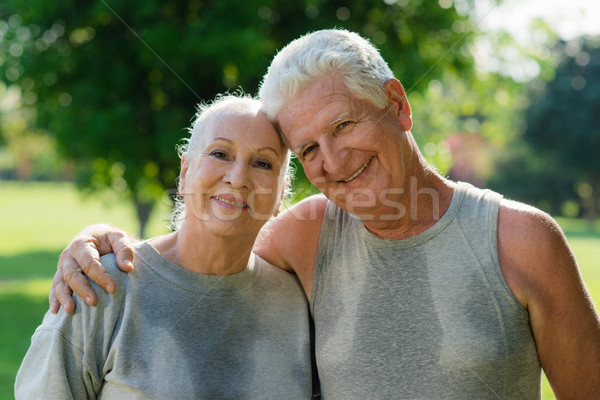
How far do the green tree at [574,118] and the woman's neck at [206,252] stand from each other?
3686 cm

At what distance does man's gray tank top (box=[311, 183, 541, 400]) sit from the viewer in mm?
2164

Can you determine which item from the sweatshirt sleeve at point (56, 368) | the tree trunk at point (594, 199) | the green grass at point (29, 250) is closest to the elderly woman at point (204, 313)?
the sweatshirt sleeve at point (56, 368)

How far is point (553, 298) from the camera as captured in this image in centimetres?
215

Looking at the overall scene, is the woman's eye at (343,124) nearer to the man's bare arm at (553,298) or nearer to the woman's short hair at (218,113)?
the woman's short hair at (218,113)

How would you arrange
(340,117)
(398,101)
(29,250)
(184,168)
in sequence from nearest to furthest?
(340,117) < (398,101) < (184,168) < (29,250)

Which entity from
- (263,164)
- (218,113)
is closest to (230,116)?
(218,113)

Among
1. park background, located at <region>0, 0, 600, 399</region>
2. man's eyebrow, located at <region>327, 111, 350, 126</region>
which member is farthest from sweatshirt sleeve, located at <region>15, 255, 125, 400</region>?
park background, located at <region>0, 0, 600, 399</region>

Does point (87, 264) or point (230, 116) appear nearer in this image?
point (87, 264)

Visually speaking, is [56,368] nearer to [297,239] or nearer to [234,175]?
[234,175]

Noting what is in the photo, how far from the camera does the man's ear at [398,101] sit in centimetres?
238

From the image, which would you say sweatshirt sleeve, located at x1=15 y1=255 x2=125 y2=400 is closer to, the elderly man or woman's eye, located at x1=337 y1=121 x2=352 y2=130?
the elderly man

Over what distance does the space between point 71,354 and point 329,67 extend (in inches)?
51.5

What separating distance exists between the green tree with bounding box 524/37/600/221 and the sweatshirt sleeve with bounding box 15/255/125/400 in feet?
122

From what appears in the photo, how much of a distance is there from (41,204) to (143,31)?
1538 inches
